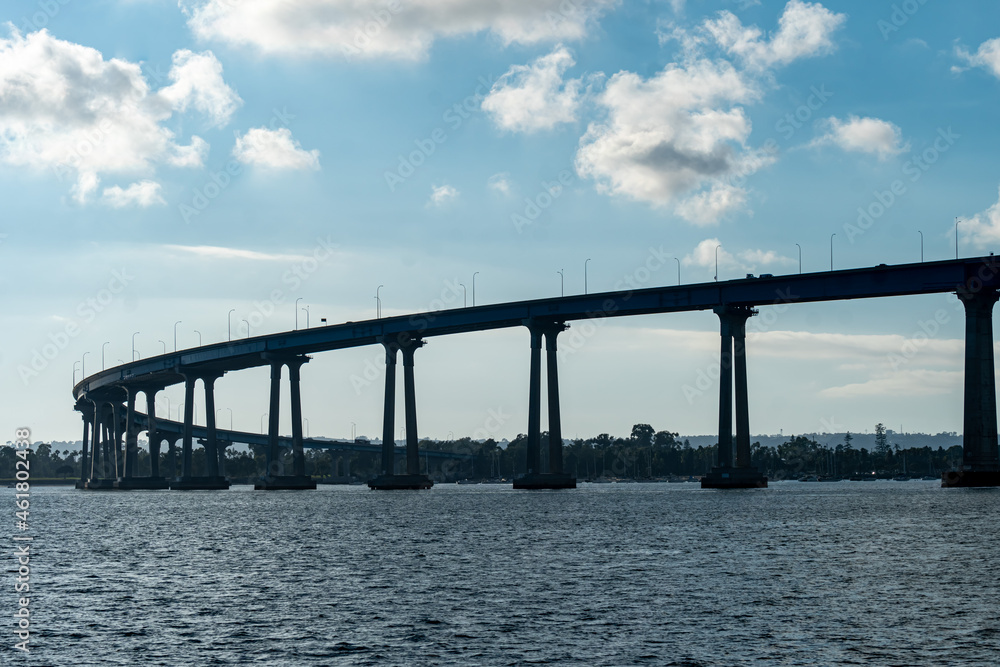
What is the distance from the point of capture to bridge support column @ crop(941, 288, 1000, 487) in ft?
395

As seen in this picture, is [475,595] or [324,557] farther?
[324,557]

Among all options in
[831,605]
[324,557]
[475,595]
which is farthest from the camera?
[324,557]

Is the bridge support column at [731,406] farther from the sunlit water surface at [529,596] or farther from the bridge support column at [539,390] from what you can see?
the sunlit water surface at [529,596]

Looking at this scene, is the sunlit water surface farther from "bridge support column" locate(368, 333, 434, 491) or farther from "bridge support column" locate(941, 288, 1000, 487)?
"bridge support column" locate(368, 333, 434, 491)

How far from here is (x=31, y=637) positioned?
3469 cm

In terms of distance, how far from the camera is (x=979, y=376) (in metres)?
120

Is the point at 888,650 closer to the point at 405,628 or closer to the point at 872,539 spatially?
the point at 405,628

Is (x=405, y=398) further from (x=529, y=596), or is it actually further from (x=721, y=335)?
(x=529, y=596)

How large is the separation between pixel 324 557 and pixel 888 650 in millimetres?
34453

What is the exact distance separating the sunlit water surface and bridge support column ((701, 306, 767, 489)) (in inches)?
2404

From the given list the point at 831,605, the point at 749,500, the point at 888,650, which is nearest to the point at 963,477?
the point at 749,500

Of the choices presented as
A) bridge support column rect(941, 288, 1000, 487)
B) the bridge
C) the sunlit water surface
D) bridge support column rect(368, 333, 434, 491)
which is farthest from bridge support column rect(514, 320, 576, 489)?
the sunlit water surface

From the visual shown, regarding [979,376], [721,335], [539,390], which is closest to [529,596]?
[979,376]

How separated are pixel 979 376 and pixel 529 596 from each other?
299 feet
